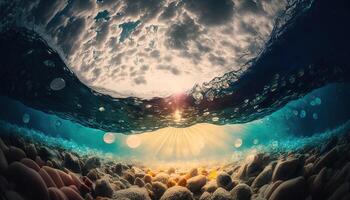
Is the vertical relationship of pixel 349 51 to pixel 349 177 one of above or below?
above

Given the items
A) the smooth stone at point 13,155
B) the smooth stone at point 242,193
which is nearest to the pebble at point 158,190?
the smooth stone at point 242,193

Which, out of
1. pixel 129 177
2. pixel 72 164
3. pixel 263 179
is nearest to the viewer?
pixel 263 179

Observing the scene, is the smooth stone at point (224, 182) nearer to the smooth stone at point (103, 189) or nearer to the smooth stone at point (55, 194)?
the smooth stone at point (103, 189)

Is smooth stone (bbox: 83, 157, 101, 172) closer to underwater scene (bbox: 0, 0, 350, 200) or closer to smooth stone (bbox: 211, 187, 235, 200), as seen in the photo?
underwater scene (bbox: 0, 0, 350, 200)

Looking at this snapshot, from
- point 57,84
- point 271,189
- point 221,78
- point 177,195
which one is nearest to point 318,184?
point 271,189

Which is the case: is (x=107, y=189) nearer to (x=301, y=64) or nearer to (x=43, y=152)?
(x=43, y=152)

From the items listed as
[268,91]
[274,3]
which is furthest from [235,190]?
[268,91]

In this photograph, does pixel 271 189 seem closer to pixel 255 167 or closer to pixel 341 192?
pixel 341 192
